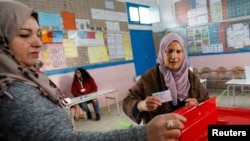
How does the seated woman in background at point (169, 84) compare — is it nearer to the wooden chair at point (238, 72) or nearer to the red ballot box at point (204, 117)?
the red ballot box at point (204, 117)

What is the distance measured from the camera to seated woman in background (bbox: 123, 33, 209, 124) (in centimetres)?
158

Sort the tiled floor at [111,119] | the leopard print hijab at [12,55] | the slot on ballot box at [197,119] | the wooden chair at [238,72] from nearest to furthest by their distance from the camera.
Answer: the leopard print hijab at [12,55], the slot on ballot box at [197,119], the tiled floor at [111,119], the wooden chair at [238,72]

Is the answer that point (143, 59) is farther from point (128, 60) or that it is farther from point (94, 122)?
point (94, 122)

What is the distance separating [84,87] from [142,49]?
2766 mm

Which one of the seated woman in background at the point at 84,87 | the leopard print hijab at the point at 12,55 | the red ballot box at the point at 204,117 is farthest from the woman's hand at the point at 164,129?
the seated woman in background at the point at 84,87

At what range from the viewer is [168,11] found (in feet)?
23.7

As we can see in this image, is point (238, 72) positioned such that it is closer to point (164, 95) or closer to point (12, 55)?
point (164, 95)

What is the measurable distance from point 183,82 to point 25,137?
1.26 m

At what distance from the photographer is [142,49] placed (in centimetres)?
691

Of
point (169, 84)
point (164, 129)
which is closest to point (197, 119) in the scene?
point (169, 84)

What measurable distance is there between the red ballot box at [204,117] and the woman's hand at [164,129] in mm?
508

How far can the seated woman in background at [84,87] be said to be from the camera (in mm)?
4656

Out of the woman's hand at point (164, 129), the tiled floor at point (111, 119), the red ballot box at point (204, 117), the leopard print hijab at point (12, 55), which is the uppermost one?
the leopard print hijab at point (12, 55)

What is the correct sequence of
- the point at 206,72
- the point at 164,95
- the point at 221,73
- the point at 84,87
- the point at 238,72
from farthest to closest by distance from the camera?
the point at 206,72, the point at 221,73, the point at 238,72, the point at 84,87, the point at 164,95
